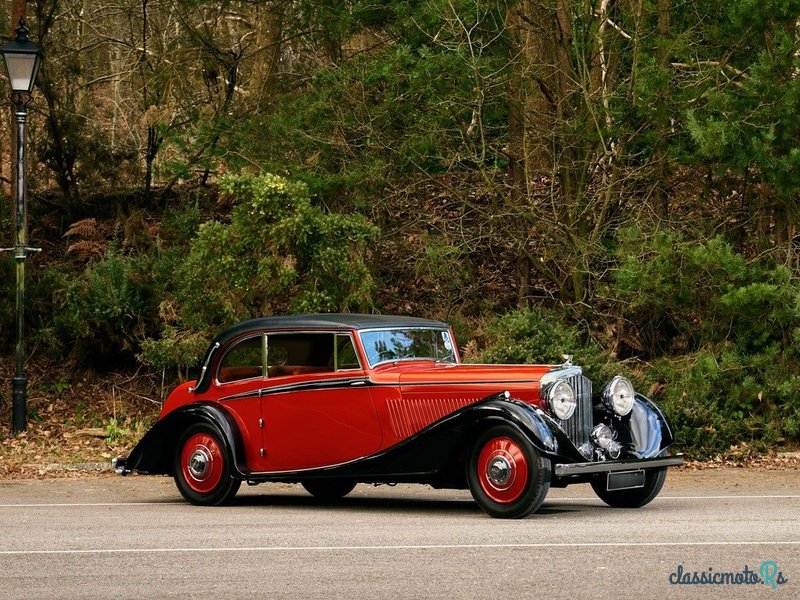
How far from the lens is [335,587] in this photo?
7.34 meters

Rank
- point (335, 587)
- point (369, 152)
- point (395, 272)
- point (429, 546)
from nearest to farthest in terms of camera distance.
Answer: point (335, 587)
point (429, 546)
point (369, 152)
point (395, 272)

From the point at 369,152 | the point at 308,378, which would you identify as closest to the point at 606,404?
the point at 308,378

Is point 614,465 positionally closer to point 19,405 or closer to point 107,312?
point 19,405

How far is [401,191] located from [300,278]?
2.80m

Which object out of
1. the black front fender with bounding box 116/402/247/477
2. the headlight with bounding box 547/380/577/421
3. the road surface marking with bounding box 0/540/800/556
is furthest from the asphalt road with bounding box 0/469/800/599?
the headlight with bounding box 547/380/577/421

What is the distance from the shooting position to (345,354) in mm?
11758

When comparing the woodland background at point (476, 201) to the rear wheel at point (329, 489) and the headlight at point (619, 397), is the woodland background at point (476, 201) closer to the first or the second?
the rear wheel at point (329, 489)

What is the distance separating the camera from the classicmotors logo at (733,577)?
7.32 metres

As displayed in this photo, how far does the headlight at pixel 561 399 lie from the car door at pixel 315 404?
63.7 inches

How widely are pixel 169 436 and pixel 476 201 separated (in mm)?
9842

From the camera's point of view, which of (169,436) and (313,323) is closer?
→ (313,323)

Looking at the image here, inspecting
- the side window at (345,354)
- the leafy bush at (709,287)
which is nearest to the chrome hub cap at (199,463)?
the side window at (345,354)

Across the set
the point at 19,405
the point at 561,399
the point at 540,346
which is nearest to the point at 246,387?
the point at 561,399

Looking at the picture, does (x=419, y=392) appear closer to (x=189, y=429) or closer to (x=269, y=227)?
(x=189, y=429)
